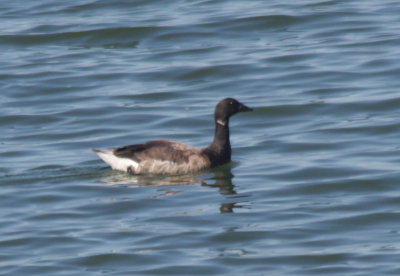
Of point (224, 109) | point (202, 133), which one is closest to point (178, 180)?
point (224, 109)

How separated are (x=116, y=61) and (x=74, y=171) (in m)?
7.28

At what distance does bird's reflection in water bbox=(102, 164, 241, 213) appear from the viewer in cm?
1644

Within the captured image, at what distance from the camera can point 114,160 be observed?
16875 mm

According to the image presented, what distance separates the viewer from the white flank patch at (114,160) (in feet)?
55.3

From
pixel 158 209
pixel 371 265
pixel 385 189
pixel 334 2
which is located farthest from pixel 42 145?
pixel 334 2

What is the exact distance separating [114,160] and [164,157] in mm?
691

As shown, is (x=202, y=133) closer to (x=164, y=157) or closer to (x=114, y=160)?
(x=164, y=157)

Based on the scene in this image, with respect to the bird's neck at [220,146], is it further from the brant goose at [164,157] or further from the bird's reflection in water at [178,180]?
the bird's reflection in water at [178,180]

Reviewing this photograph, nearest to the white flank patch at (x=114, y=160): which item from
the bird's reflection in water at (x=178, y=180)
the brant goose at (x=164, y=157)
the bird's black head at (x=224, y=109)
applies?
the brant goose at (x=164, y=157)

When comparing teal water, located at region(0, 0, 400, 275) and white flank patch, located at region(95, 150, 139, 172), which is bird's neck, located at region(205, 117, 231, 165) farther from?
white flank patch, located at region(95, 150, 139, 172)

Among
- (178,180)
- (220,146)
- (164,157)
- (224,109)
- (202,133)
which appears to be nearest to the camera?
(178,180)

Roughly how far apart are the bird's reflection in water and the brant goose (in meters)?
0.10

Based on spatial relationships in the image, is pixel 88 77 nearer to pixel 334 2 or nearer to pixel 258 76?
pixel 258 76

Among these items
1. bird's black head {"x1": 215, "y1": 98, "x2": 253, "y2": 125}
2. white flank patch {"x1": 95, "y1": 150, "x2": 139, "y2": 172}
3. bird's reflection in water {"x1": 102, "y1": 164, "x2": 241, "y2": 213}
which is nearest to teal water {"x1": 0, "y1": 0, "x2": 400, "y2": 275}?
bird's reflection in water {"x1": 102, "y1": 164, "x2": 241, "y2": 213}
